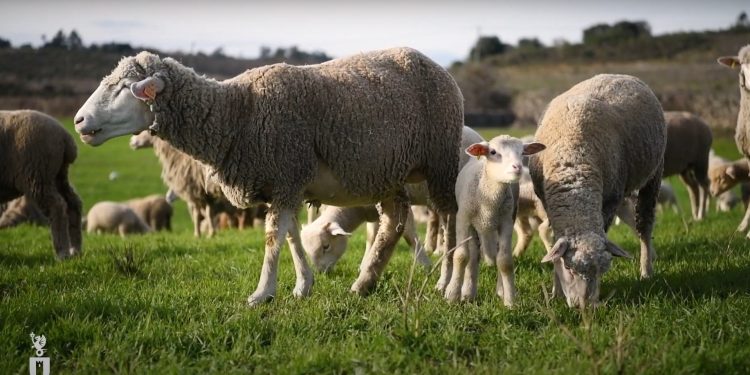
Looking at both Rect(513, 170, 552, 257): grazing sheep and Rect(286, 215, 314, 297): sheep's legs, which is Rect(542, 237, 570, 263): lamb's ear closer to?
Rect(286, 215, 314, 297): sheep's legs

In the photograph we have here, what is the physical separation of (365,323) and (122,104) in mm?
2319

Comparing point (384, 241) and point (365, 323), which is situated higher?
point (384, 241)

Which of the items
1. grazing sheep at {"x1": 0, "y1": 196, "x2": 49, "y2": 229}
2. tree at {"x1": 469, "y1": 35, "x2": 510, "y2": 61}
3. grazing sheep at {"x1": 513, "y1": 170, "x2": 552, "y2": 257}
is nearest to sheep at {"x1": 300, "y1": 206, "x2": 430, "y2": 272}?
grazing sheep at {"x1": 513, "y1": 170, "x2": 552, "y2": 257}

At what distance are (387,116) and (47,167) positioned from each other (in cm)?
463

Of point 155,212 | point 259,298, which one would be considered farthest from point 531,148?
point 155,212

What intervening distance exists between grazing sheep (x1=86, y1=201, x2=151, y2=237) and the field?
370 inches

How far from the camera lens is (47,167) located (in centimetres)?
863

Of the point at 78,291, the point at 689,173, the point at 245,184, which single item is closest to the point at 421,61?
the point at 245,184

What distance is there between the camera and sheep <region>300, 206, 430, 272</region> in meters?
7.73

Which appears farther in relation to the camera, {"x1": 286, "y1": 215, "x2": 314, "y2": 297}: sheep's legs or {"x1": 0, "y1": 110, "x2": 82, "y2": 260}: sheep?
{"x1": 0, "y1": 110, "x2": 82, "y2": 260}: sheep

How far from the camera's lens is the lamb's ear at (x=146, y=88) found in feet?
17.4

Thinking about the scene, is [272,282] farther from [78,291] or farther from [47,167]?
[47,167]

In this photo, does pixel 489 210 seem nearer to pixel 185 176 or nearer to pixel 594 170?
pixel 594 170

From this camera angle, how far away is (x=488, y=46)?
76.3m
